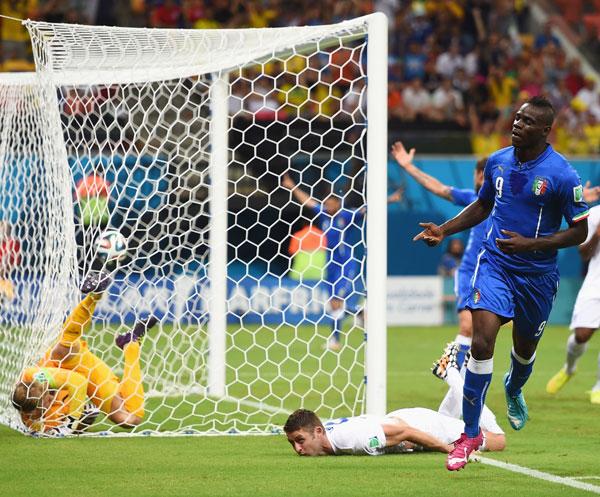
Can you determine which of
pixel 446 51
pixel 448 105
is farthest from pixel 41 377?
pixel 446 51

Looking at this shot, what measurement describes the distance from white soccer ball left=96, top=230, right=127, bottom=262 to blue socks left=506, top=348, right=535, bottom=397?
2950mm

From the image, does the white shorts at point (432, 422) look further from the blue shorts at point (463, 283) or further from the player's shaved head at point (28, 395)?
the blue shorts at point (463, 283)

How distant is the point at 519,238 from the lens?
6570 millimetres

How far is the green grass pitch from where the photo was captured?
20.5 ft

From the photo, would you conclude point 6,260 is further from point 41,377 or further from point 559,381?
point 559,381

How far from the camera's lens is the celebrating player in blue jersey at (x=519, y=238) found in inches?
264

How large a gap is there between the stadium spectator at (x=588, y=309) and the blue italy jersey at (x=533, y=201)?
3735mm

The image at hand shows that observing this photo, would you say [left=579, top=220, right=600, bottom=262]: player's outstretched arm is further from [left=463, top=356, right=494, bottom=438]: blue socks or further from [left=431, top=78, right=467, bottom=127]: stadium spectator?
[left=431, top=78, right=467, bottom=127]: stadium spectator

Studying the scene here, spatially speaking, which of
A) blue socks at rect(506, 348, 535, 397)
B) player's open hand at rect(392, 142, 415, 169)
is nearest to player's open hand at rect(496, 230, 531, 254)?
blue socks at rect(506, 348, 535, 397)

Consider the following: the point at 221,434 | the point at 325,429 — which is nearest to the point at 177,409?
the point at 221,434

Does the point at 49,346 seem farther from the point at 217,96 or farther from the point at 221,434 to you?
the point at 217,96

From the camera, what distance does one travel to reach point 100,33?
854 centimetres

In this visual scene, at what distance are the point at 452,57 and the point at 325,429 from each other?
1747 centimetres

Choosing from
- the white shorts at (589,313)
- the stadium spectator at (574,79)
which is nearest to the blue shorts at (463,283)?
the white shorts at (589,313)
